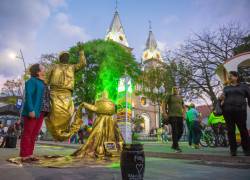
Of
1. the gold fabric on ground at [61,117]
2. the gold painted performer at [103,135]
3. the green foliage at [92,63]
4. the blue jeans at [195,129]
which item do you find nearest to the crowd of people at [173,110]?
the gold fabric on ground at [61,117]

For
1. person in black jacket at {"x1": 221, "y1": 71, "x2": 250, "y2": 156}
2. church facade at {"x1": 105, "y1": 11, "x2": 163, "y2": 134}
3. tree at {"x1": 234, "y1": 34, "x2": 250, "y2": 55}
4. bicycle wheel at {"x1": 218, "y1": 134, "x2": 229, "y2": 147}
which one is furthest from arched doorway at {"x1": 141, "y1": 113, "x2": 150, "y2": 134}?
person in black jacket at {"x1": 221, "y1": 71, "x2": 250, "y2": 156}

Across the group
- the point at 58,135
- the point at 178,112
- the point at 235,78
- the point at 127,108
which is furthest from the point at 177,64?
the point at 58,135

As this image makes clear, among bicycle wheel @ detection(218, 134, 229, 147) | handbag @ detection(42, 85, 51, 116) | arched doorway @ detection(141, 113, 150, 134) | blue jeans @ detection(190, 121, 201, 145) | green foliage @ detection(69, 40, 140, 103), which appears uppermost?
green foliage @ detection(69, 40, 140, 103)

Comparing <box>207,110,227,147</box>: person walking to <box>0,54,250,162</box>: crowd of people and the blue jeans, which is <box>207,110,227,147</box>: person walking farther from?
<box>0,54,250,162</box>: crowd of people

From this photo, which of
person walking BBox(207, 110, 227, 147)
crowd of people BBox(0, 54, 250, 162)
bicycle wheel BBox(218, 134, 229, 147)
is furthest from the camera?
bicycle wheel BBox(218, 134, 229, 147)

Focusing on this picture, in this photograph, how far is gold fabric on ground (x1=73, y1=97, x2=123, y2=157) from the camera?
6297 millimetres

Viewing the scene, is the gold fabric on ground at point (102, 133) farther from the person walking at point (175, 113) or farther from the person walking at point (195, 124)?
the person walking at point (195, 124)

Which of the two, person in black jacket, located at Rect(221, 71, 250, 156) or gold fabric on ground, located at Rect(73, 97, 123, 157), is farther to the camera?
person in black jacket, located at Rect(221, 71, 250, 156)

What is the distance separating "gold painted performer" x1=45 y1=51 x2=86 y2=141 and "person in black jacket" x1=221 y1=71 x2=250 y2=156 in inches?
145

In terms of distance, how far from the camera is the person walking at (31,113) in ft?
18.3

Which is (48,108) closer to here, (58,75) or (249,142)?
(58,75)

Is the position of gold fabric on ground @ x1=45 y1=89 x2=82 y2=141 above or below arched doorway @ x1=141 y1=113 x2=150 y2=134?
below

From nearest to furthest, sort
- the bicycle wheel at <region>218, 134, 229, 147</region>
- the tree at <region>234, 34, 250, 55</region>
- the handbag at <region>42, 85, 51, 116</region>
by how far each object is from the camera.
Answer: the handbag at <region>42, 85, 51, 116</region> < the bicycle wheel at <region>218, 134, 229, 147</region> < the tree at <region>234, 34, 250, 55</region>

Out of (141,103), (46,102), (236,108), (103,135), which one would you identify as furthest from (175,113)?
(141,103)
